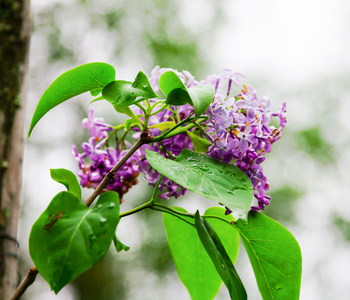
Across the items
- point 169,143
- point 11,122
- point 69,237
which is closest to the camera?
point 69,237

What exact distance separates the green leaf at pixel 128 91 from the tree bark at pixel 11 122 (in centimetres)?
51

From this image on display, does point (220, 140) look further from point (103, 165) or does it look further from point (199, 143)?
point (103, 165)

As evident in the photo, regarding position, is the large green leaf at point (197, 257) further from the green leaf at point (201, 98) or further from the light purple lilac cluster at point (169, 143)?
the green leaf at point (201, 98)

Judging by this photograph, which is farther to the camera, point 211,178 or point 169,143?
point 169,143

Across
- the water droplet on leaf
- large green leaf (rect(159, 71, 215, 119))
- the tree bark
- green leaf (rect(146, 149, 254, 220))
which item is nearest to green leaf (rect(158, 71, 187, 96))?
large green leaf (rect(159, 71, 215, 119))

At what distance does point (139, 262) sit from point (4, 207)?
20.6ft

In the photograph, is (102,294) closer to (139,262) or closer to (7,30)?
(139,262)

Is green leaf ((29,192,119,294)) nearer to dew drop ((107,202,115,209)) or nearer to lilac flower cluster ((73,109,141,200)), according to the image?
dew drop ((107,202,115,209))

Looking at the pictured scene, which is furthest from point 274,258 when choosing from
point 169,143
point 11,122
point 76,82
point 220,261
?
point 11,122

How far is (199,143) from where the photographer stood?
0.68 metres

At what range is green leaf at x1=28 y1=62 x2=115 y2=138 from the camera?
0.62m

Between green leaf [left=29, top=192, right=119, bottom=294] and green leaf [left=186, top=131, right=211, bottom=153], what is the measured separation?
0.63 feet

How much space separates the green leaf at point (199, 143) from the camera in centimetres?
68

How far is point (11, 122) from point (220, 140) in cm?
64
